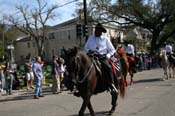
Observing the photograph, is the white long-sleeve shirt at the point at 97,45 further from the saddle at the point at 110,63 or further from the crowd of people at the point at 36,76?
the crowd of people at the point at 36,76

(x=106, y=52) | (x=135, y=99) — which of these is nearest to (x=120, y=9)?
(x=135, y=99)

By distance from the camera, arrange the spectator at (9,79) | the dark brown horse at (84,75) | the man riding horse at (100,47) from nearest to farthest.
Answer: the dark brown horse at (84,75)
the man riding horse at (100,47)
the spectator at (9,79)

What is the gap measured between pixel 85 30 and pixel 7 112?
15039 mm

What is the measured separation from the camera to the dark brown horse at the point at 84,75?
8.80 meters

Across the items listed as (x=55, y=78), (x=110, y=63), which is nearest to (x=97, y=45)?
(x=110, y=63)

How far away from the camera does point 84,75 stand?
30.3 feet

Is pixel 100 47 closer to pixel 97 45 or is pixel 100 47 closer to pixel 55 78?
pixel 97 45

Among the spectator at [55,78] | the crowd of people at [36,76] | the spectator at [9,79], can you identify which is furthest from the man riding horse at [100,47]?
the spectator at [9,79]

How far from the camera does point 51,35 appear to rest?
3676 inches

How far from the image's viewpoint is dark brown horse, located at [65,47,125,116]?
8.80m

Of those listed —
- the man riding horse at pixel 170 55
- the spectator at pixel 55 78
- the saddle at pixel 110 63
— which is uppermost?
the man riding horse at pixel 170 55

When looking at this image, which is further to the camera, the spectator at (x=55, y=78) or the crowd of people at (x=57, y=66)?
the spectator at (x=55, y=78)

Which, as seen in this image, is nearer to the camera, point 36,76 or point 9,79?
point 36,76

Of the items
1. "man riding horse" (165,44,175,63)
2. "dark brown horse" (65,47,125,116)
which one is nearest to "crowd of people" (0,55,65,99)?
"man riding horse" (165,44,175,63)
